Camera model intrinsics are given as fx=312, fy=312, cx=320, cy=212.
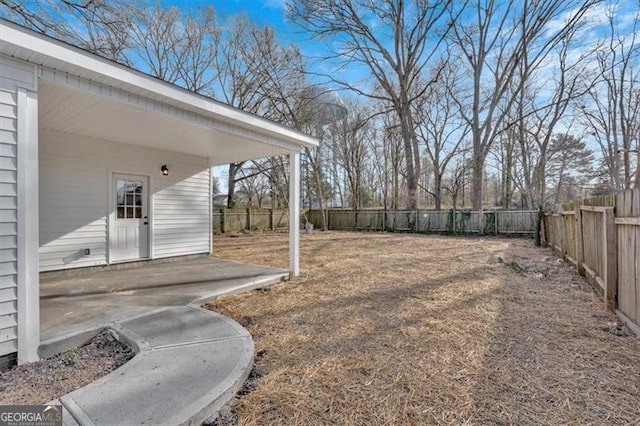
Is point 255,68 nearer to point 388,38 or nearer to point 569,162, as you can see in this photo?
point 388,38

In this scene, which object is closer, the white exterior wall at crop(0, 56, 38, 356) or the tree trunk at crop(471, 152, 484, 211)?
the white exterior wall at crop(0, 56, 38, 356)

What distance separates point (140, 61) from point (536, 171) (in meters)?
21.7

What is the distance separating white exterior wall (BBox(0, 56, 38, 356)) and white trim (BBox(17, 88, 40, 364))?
16mm

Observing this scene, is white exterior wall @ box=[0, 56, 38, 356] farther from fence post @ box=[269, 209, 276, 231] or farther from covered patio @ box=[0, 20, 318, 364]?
fence post @ box=[269, 209, 276, 231]

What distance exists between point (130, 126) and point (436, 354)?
15.4ft

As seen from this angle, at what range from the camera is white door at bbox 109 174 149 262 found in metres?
5.60

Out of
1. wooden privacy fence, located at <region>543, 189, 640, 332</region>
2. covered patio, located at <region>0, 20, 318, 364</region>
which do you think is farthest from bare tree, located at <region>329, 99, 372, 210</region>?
wooden privacy fence, located at <region>543, 189, 640, 332</region>

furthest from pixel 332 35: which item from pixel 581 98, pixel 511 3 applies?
pixel 581 98

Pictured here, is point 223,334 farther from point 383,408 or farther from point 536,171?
point 536,171

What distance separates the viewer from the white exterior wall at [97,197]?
481 cm

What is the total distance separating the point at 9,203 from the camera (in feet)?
7.25

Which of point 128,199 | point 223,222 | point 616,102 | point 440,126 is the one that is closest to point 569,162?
point 616,102

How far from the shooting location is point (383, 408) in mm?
1766

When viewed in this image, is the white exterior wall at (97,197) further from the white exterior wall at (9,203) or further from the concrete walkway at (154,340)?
the white exterior wall at (9,203)
